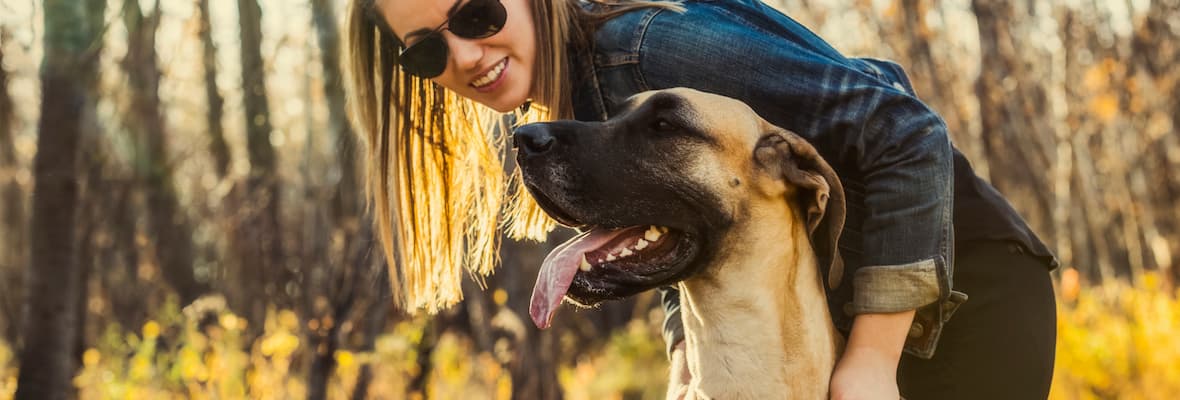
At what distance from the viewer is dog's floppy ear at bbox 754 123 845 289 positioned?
7.78ft

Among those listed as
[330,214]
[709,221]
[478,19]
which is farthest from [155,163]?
[709,221]

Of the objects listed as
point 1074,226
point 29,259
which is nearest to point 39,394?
point 29,259

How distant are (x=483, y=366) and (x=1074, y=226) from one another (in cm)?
590

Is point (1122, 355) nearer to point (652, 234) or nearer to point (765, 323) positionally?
point (765, 323)

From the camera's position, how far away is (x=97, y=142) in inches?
313

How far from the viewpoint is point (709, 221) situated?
7.82 ft

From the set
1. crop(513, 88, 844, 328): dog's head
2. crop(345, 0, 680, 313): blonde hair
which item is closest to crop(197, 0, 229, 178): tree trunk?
crop(345, 0, 680, 313): blonde hair

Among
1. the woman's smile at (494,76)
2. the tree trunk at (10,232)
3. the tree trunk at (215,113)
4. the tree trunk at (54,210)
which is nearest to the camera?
the woman's smile at (494,76)

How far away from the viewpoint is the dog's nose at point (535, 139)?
2.31 m

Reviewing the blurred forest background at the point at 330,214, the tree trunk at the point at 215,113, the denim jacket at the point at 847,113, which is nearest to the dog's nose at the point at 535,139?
the denim jacket at the point at 847,113

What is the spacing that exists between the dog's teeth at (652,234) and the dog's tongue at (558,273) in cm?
5

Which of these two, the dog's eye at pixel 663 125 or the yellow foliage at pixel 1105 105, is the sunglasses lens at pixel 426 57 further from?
the yellow foliage at pixel 1105 105

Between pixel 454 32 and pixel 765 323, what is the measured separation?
103 cm

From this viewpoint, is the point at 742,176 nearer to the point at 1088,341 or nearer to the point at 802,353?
the point at 802,353
